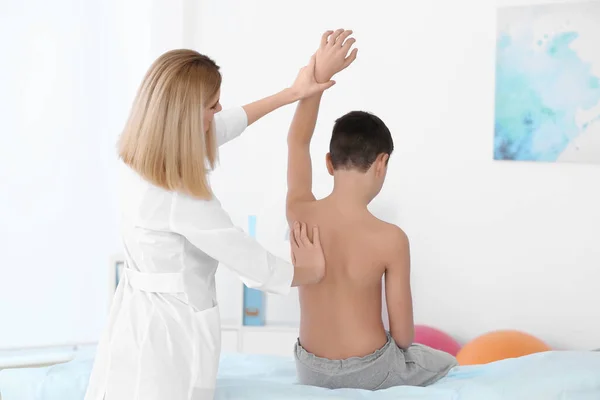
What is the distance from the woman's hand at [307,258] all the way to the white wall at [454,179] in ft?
5.41

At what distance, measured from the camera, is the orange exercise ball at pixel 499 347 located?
2863 millimetres

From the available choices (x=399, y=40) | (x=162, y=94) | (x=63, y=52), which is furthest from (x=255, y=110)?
(x=63, y=52)

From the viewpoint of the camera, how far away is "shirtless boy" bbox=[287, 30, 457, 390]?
179cm

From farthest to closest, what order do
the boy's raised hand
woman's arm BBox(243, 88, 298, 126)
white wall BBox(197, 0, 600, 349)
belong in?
white wall BBox(197, 0, 600, 349) < woman's arm BBox(243, 88, 298, 126) < the boy's raised hand

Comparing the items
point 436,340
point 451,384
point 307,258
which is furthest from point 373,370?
point 436,340

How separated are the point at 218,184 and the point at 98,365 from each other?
2184 mm

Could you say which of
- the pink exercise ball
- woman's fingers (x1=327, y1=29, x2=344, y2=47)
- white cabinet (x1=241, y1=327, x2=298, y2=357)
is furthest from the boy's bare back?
white cabinet (x1=241, y1=327, x2=298, y2=357)

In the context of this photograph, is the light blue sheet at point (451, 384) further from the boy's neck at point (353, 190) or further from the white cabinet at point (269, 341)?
the white cabinet at point (269, 341)

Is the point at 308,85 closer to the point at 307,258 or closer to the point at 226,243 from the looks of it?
the point at 307,258

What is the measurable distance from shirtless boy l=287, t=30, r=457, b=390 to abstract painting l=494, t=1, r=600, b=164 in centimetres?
153

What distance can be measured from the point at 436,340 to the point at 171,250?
1.81 m

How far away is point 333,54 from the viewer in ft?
6.22

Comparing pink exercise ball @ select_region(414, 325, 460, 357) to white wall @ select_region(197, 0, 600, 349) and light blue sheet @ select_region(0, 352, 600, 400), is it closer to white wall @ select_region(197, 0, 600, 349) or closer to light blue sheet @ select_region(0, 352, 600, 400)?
white wall @ select_region(197, 0, 600, 349)

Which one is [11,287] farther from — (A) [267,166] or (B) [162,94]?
(B) [162,94]
